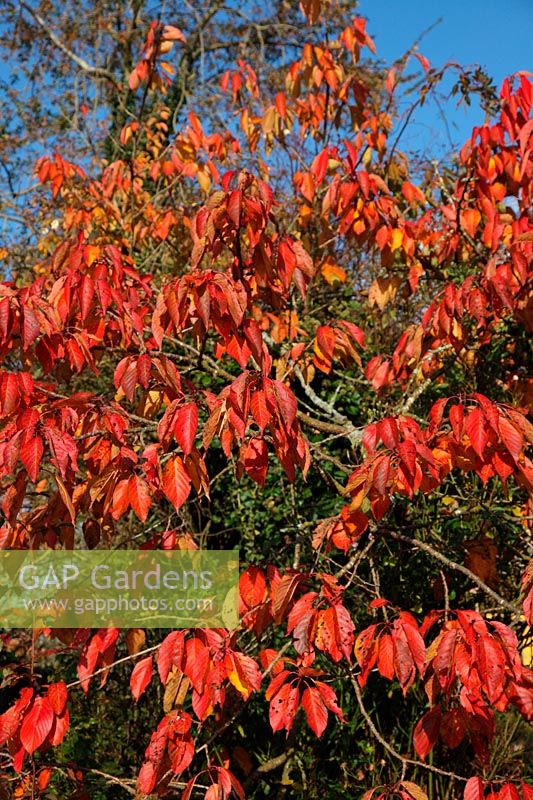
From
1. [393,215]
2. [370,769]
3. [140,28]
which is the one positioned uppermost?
[140,28]

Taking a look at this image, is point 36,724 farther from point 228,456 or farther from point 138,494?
point 228,456

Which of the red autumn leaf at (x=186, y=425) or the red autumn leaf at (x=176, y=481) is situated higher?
the red autumn leaf at (x=186, y=425)

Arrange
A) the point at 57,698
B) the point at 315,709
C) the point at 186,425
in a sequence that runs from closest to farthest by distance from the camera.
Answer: the point at 186,425
the point at 315,709
the point at 57,698

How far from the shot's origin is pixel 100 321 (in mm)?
1988

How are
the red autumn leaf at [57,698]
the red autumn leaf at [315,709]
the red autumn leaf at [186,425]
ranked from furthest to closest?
the red autumn leaf at [57,698] → the red autumn leaf at [315,709] → the red autumn leaf at [186,425]

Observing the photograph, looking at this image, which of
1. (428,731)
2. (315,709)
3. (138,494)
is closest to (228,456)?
(138,494)

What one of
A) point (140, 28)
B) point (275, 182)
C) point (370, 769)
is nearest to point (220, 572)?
point (370, 769)

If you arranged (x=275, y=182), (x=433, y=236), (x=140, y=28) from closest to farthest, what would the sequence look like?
(x=433, y=236) < (x=275, y=182) < (x=140, y=28)

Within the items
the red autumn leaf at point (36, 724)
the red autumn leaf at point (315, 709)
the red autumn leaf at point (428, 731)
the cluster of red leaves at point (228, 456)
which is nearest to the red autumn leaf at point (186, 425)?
the cluster of red leaves at point (228, 456)

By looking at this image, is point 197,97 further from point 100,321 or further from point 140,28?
point 100,321

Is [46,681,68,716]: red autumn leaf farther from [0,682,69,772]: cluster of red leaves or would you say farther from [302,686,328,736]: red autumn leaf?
[302,686,328,736]: red autumn leaf

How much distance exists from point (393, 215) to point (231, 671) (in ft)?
6.10

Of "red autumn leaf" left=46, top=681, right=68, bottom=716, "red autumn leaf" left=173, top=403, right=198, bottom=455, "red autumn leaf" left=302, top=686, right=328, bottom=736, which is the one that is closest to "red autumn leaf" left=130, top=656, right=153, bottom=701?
"red autumn leaf" left=46, top=681, right=68, bottom=716

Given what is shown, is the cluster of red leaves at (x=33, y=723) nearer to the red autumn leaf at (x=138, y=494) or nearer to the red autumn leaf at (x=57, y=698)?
the red autumn leaf at (x=57, y=698)
